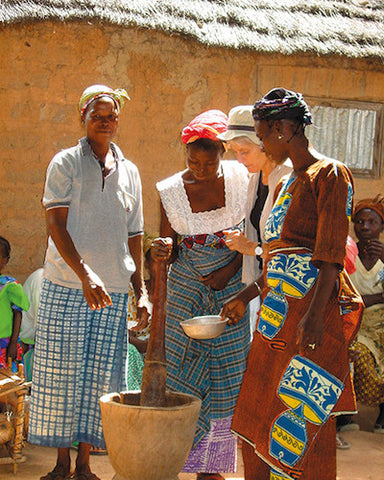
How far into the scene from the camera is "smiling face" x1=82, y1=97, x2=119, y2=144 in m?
4.22

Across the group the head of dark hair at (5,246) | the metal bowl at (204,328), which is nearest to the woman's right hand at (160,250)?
the metal bowl at (204,328)

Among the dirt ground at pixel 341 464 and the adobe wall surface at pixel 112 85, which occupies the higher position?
the adobe wall surface at pixel 112 85

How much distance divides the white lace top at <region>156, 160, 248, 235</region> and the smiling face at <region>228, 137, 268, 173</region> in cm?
16

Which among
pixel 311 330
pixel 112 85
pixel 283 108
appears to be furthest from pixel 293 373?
pixel 112 85

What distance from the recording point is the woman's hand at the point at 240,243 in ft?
13.0

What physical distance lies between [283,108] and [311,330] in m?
0.98

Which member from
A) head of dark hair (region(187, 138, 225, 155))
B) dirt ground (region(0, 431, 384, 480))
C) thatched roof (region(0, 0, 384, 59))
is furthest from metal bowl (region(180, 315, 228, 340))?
thatched roof (region(0, 0, 384, 59))

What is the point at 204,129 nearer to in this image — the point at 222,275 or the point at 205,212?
the point at 205,212

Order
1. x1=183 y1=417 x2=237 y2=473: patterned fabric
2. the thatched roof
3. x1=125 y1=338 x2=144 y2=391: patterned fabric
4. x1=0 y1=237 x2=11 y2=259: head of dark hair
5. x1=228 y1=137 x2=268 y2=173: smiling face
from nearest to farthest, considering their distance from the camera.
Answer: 1. x1=228 y1=137 x2=268 y2=173: smiling face
2. x1=183 y1=417 x2=237 y2=473: patterned fabric
3. x1=125 y1=338 x2=144 y2=391: patterned fabric
4. x1=0 y1=237 x2=11 y2=259: head of dark hair
5. the thatched roof

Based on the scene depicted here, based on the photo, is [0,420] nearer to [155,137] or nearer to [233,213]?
[233,213]

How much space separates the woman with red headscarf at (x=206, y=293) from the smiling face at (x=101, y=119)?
0.46m

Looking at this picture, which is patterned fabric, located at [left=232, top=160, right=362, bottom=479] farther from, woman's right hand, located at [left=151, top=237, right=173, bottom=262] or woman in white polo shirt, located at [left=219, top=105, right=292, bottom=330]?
woman in white polo shirt, located at [left=219, top=105, right=292, bottom=330]

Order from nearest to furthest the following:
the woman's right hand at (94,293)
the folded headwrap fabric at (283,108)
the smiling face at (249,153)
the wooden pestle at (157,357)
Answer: the folded headwrap fabric at (283,108) < the wooden pestle at (157,357) < the woman's right hand at (94,293) < the smiling face at (249,153)

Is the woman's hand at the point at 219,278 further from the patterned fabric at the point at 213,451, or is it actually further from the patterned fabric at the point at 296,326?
the patterned fabric at the point at 296,326
